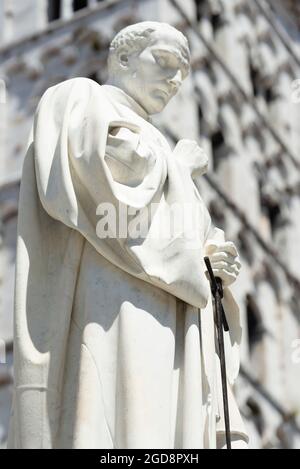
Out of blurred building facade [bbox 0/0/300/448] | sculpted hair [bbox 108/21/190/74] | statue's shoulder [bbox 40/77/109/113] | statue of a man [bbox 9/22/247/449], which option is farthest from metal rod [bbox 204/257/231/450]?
blurred building facade [bbox 0/0/300/448]

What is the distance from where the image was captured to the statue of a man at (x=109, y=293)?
131 inches

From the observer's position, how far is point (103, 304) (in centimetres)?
344

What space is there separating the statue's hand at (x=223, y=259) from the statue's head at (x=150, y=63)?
46 centimetres

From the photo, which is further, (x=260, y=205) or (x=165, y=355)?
(x=260, y=205)

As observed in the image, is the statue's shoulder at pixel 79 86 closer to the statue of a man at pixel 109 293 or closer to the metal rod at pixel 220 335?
the statue of a man at pixel 109 293

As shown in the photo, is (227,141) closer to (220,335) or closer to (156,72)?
(156,72)

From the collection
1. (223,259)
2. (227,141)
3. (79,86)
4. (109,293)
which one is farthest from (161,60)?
(227,141)

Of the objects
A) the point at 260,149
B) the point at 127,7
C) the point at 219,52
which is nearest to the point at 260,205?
the point at 260,149

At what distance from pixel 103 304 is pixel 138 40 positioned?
88 cm

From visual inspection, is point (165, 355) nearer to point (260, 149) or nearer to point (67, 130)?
point (67, 130)

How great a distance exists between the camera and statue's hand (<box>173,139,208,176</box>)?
387 cm

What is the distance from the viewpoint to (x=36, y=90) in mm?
17438

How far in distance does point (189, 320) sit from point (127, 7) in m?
14.5
